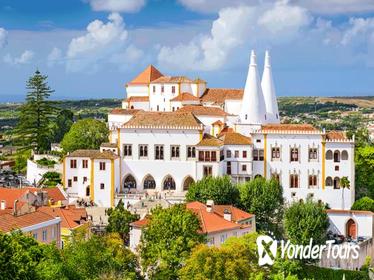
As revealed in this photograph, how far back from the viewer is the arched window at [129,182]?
6166 cm

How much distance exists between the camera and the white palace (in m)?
59.3

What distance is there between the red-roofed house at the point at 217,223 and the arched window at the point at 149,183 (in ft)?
32.5

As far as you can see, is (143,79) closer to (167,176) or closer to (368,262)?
(167,176)

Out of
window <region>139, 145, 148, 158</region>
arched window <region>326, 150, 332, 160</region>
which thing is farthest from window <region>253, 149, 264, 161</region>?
window <region>139, 145, 148, 158</region>

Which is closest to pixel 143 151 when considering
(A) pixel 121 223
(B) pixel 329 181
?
(B) pixel 329 181

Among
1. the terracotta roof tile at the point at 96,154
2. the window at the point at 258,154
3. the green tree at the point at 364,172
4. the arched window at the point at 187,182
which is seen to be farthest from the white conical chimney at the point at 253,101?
the terracotta roof tile at the point at 96,154

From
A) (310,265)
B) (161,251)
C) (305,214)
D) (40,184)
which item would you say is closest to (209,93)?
(40,184)

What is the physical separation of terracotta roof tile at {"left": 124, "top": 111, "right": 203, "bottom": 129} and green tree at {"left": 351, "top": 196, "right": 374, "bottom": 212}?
505 inches

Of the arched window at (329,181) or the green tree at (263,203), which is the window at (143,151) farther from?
the arched window at (329,181)

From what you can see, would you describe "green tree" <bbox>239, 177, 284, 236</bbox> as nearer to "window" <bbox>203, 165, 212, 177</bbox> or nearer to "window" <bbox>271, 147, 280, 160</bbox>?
"window" <bbox>203, 165, 212, 177</bbox>

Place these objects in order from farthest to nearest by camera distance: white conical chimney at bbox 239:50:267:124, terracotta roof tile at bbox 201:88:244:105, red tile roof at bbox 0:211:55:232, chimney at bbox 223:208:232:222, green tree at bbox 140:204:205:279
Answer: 1. terracotta roof tile at bbox 201:88:244:105
2. white conical chimney at bbox 239:50:267:124
3. chimney at bbox 223:208:232:222
4. green tree at bbox 140:204:205:279
5. red tile roof at bbox 0:211:55:232

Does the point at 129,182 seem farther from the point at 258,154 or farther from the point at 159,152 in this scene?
the point at 258,154

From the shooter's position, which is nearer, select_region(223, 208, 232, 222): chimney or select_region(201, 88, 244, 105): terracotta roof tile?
select_region(223, 208, 232, 222): chimney

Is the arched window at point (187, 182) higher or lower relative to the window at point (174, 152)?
lower
